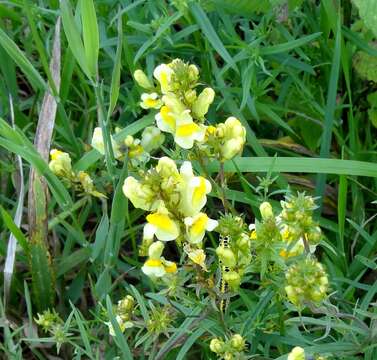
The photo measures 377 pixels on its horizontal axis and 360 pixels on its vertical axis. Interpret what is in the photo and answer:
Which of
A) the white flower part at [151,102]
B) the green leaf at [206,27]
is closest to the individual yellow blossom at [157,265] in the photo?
the white flower part at [151,102]

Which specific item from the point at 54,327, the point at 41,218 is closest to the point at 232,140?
the point at 54,327

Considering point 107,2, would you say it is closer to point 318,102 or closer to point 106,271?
point 318,102

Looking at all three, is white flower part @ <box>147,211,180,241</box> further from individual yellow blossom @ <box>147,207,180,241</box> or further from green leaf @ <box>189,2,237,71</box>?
green leaf @ <box>189,2,237,71</box>

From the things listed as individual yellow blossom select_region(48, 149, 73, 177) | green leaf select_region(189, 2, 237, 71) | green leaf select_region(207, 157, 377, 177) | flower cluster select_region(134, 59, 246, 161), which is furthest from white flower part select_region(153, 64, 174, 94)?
green leaf select_region(189, 2, 237, 71)

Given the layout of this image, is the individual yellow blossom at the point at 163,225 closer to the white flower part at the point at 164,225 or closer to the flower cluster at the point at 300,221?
the white flower part at the point at 164,225

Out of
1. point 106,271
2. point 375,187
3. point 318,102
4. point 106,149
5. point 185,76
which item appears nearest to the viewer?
point 185,76

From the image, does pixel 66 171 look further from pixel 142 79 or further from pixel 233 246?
pixel 233 246

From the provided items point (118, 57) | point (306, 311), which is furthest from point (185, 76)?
point (306, 311)

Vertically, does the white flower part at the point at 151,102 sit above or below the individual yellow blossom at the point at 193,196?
above
